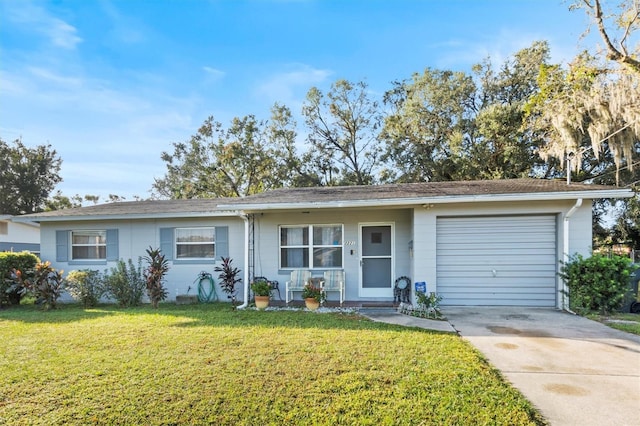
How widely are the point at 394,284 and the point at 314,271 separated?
2048 millimetres

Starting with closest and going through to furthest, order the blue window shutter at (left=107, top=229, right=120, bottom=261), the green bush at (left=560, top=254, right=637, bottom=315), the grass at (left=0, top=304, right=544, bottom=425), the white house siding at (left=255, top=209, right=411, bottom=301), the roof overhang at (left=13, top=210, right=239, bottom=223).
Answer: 1. the grass at (left=0, top=304, right=544, bottom=425)
2. the green bush at (left=560, top=254, right=637, bottom=315)
3. the white house siding at (left=255, top=209, right=411, bottom=301)
4. the roof overhang at (left=13, top=210, right=239, bottom=223)
5. the blue window shutter at (left=107, top=229, right=120, bottom=261)

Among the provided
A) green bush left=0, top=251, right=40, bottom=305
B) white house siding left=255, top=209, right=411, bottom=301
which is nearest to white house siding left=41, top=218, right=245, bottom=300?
white house siding left=255, top=209, right=411, bottom=301

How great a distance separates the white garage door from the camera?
7637 millimetres

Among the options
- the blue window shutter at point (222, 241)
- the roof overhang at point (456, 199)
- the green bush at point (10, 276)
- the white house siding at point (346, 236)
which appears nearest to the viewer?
the roof overhang at point (456, 199)

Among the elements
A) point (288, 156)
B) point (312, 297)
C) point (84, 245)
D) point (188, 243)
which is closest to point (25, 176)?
point (288, 156)

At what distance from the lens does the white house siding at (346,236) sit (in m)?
8.89

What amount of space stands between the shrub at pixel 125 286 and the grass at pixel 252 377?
9.34ft

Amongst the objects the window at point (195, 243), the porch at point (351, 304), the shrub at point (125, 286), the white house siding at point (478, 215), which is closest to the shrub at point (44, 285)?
the shrub at point (125, 286)

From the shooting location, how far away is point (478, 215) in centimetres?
780

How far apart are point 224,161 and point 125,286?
499 inches

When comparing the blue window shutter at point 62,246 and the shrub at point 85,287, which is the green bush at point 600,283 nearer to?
the shrub at point 85,287

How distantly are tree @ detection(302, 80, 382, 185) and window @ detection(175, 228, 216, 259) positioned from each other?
11213mm

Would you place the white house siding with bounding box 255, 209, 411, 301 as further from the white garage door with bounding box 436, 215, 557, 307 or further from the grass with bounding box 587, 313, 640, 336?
the grass with bounding box 587, 313, 640, 336

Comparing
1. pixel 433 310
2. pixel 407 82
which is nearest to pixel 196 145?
pixel 407 82
